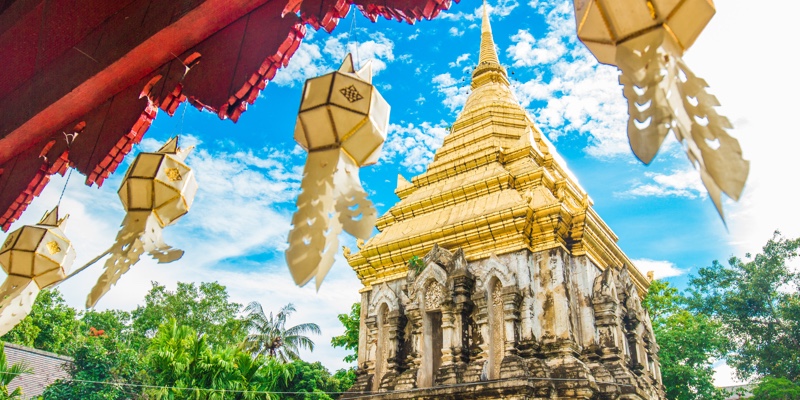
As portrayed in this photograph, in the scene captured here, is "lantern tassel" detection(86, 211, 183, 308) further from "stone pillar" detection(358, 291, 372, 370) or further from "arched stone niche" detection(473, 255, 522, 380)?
"stone pillar" detection(358, 291, 372, 370)

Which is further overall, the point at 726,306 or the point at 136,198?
the point at 726,306

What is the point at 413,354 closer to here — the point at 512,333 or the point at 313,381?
the point at 512,333

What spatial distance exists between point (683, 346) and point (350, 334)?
11.7 meters

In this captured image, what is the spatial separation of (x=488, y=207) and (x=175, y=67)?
9.14 m

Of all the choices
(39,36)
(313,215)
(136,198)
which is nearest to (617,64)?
(313,215)

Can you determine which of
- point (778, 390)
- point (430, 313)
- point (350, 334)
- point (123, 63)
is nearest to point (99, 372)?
point (350, 334)

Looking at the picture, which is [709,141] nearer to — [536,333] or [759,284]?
[536,333]

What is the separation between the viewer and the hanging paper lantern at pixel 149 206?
308 cm

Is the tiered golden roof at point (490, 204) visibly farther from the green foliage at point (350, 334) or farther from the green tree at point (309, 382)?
the green tree at point (309, 382)

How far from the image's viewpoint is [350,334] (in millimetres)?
19594

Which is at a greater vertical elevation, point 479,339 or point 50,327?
point 50,327

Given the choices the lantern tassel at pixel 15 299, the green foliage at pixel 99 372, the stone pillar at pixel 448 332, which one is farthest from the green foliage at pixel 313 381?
the lantern tassel at pixel 15 299

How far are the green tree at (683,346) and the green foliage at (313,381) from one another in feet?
38.4

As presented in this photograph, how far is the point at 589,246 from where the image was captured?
11.4 metres
